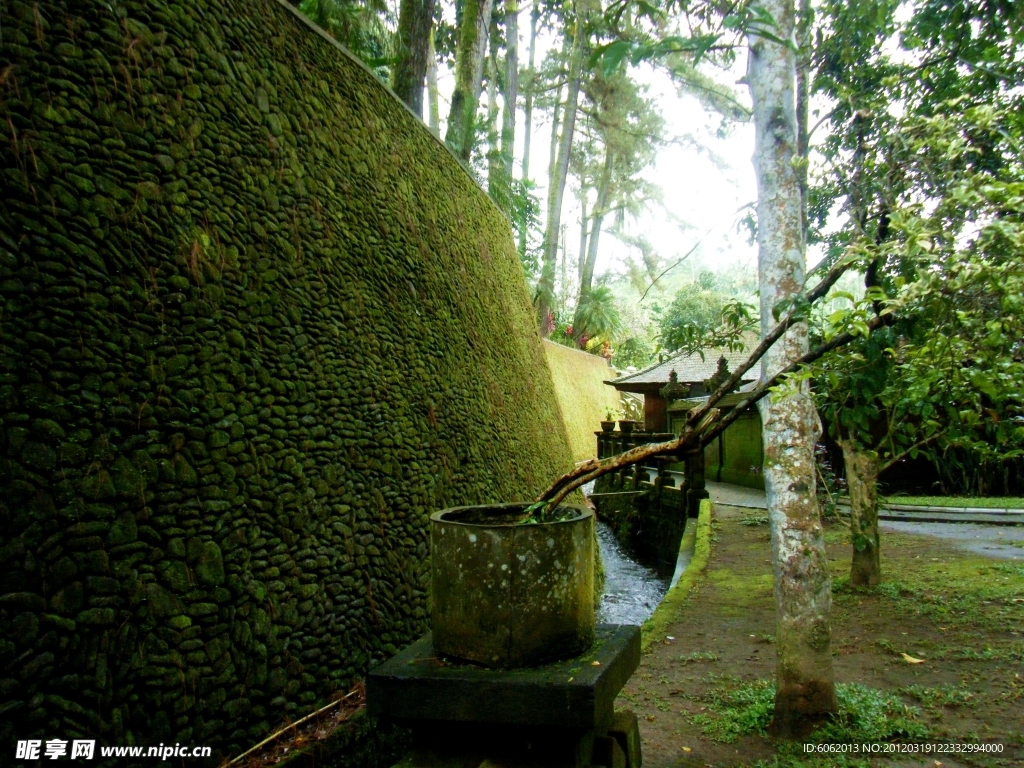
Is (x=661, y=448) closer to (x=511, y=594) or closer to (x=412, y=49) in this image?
(x=511, y=594)

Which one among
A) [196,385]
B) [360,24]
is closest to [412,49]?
[360,24]

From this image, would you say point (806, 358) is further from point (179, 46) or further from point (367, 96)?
point (367, 96)

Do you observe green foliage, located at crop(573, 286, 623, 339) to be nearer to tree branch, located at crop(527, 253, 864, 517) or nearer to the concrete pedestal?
tree branch, located at crop(527, 253, 864, 517)

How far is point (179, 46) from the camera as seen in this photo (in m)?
4.31

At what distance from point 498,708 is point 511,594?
1.25 feet

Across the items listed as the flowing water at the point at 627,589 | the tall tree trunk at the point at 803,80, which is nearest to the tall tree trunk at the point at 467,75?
the tall tree trunk at the point at 803,80

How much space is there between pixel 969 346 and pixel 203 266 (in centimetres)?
452

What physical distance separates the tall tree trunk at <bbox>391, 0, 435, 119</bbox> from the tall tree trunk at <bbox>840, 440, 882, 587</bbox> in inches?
282

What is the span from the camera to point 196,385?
3.88m

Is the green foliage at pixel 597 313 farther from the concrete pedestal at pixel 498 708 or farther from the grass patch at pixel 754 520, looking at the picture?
the concrete pedestal at pixel 498 708

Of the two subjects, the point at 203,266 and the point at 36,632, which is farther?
the point at 203,266

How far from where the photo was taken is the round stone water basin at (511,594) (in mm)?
2365

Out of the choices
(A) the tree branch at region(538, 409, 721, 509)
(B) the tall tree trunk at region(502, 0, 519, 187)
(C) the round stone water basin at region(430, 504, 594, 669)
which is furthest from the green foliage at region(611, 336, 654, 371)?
(C) the round stone water basin at region(430, 504, 594, 669)

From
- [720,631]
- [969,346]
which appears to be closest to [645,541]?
[720,631]
